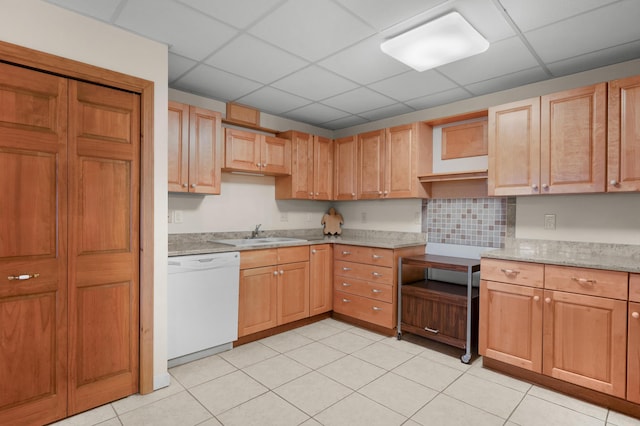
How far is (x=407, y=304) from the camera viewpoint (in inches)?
131

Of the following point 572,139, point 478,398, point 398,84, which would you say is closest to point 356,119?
point 398,84

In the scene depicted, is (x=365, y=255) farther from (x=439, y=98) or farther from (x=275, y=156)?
(x=439, y=98)

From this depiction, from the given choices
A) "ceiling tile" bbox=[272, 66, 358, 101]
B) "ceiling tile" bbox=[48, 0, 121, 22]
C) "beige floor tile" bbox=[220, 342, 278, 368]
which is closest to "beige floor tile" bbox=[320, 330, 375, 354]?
"beige floor tile" bbox=[220, 342, 278, 368]

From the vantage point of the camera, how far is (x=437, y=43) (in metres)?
2.20

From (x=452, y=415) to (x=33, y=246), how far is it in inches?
107

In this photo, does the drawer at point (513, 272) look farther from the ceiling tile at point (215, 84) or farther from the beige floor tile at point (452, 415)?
the ceiling tile at point (215, 84)

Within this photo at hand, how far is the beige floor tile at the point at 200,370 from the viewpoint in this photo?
8.27 ft

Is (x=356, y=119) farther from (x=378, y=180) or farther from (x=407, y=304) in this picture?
(x=407, y=304)

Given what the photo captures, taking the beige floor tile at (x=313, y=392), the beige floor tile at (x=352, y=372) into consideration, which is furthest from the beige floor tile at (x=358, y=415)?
the beige floor tile at (x=352, y=372)

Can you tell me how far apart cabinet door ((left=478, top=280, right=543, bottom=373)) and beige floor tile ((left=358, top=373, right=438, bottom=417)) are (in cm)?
70

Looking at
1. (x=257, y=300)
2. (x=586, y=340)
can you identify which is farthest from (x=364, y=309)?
(x=586, y=340)

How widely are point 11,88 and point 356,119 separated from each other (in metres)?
3.28

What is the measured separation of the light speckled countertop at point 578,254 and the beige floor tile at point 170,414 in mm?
2393

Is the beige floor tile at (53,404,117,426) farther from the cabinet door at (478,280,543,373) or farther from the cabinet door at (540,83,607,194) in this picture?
the cabinet door at (540,83,607,194)
